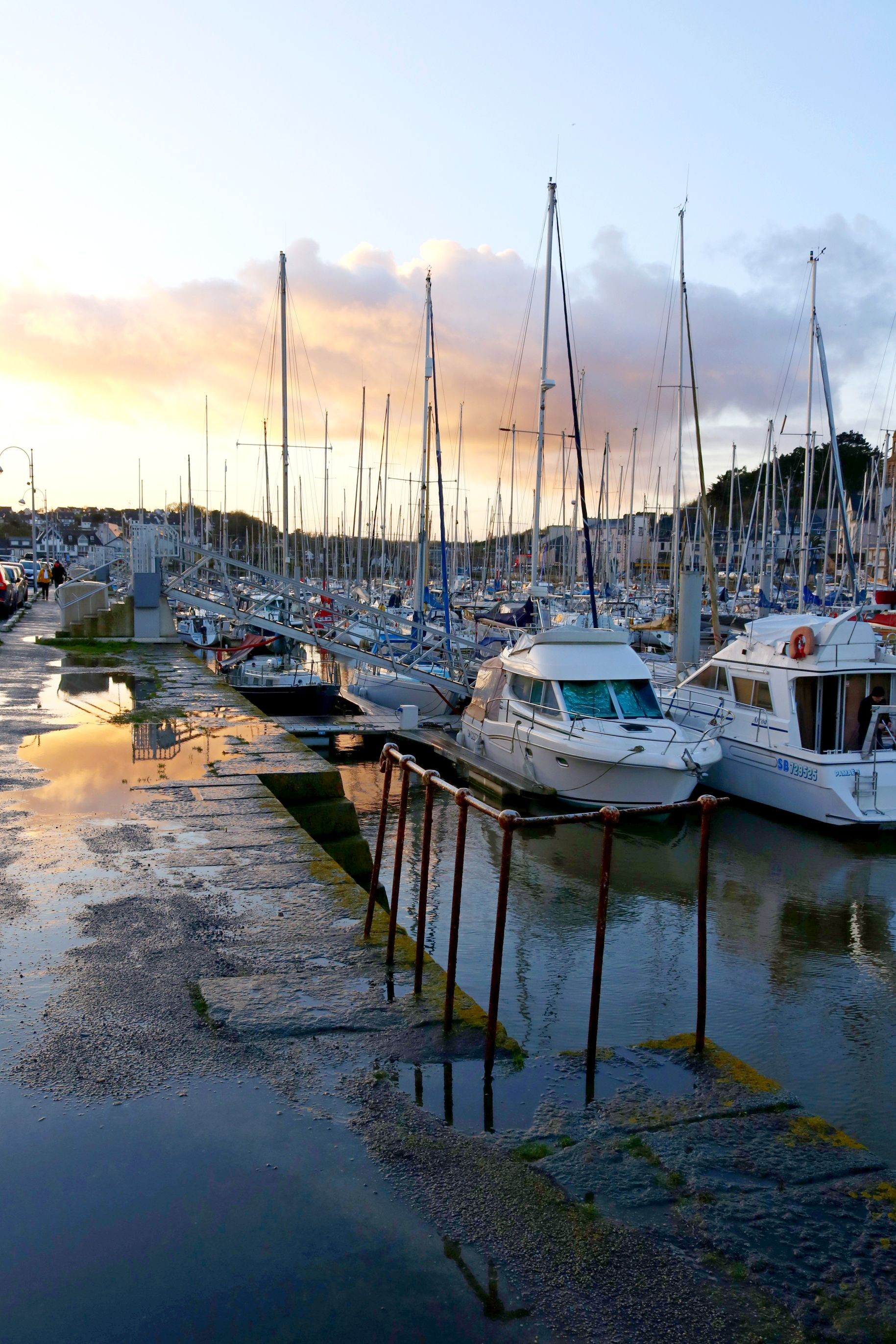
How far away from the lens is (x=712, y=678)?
18.2m

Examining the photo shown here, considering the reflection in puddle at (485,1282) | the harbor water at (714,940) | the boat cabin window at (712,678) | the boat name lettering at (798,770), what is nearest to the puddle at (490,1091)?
the harbor water at (714,940)

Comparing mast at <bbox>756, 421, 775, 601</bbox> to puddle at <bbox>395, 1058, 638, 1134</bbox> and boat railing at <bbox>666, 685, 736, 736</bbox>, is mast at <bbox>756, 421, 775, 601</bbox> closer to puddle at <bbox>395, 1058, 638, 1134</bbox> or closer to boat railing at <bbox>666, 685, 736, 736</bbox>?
boat railing at <bbox>666, 685, 736, 736</bbox>

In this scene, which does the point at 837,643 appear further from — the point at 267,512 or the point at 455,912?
the point at 267,512

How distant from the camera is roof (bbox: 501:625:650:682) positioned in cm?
1634

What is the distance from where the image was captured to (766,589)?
138 feet

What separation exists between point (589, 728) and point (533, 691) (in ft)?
5.77

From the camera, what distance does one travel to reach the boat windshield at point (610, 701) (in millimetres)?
16125

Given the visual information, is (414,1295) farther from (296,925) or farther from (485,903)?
(485,903)

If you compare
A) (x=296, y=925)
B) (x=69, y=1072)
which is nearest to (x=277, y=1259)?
(x=69, y=1072)

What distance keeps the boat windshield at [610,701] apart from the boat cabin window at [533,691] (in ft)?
0.93

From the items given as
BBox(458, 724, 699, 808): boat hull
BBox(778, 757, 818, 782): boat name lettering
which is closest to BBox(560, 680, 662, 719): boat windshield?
BBox(458, 724, 699, 808): boat hull

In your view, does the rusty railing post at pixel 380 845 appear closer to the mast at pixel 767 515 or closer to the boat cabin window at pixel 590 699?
the boat cabin window at pixel 590 699

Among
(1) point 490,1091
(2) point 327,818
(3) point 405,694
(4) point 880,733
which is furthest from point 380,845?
(3) point 405,694

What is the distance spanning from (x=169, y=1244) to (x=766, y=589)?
41.6 m
